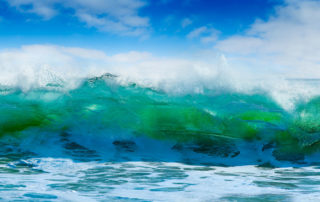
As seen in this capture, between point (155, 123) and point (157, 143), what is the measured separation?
697mm

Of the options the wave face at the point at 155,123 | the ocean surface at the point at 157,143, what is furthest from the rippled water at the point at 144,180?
the wave face at the point at 155,123

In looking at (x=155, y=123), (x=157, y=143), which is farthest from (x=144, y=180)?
(x=155, y=123)

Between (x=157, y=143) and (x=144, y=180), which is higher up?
(x=157, y=143)

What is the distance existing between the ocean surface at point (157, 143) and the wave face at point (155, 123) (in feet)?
0.07

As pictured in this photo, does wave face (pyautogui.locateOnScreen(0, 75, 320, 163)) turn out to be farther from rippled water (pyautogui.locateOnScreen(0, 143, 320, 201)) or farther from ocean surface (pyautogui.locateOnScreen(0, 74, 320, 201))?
rippled water (pyautogui.locateOnScreen(0, 143, 320, 201))

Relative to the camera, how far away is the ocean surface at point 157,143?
11.8ft

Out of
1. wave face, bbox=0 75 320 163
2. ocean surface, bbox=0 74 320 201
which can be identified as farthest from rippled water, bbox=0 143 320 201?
wave face, bbox=0 75 320 163

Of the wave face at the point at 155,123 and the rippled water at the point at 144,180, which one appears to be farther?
the wave face at the point at 155,123

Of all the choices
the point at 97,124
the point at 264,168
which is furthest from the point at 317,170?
the point at 97,124

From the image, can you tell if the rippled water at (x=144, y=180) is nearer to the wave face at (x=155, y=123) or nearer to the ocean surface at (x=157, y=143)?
the ocean surface at (x=157, y=143)

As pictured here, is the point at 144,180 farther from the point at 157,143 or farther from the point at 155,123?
the point at 155,123

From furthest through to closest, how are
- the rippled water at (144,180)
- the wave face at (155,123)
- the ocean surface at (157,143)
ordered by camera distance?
the wave face at (155,123) < the ocean surface at (157,143) < the rippled water at (144,180)

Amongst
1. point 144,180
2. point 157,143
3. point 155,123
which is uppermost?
point 155,123

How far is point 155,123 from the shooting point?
6.64 meters
